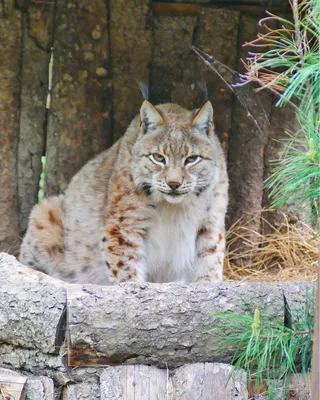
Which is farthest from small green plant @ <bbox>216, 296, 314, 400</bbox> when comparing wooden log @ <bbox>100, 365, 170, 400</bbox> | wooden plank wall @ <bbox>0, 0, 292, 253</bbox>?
wooden plank wall @ <bbox>0, 0, 292, 253</bbox>

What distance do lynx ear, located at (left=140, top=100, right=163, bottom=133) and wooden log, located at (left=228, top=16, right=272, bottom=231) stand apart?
4.12 feet

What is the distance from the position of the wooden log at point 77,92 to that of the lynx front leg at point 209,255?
135 centimetres

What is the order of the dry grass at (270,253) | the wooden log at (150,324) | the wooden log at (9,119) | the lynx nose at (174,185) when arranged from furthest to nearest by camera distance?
the dry grass at (270,253) → the wooden log at (9,119) → the lynx nose at (174,185) → the wooden log at (150,324)

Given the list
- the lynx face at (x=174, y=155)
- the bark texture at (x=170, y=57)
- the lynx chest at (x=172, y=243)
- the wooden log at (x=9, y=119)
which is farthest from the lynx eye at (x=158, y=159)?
the wooden log at (x=9, y=119)

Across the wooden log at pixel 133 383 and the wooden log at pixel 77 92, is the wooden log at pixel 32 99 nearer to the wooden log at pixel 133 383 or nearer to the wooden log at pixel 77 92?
the wooden log at pixel 77 92

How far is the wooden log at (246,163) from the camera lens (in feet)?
27.0

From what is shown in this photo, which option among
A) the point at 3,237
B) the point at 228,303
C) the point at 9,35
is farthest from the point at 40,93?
the point at 228,303

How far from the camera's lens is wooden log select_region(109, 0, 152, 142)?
7.96 metres

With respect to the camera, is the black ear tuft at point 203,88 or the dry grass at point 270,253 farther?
the dry grass at point 270,253

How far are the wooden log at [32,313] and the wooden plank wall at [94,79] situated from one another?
2.20 meters

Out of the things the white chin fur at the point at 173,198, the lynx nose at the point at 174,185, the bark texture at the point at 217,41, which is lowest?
the white chin fur at the point at 173,198

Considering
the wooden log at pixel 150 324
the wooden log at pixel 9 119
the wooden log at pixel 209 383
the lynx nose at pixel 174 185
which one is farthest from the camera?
the wooden log at pixel 9 119

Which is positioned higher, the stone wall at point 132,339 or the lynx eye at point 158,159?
the lynx eye at point 158,159

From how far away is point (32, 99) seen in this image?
810 centimetres
